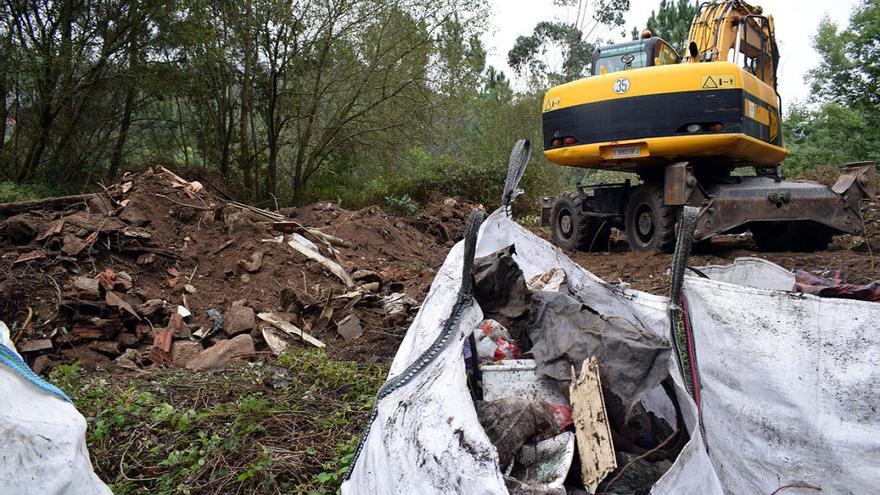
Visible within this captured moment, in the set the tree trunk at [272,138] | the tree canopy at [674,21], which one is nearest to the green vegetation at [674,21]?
the tree canopy at [674,21]

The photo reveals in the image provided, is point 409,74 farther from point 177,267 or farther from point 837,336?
point 837,336

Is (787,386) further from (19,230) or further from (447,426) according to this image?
(19,230)

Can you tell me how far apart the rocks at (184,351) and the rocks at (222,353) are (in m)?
0.07

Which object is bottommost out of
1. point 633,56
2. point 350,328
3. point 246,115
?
point 350,328

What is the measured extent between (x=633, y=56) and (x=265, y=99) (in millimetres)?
9738

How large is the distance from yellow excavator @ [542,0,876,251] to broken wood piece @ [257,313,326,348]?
4.32m

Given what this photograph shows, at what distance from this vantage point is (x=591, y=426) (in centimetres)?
204

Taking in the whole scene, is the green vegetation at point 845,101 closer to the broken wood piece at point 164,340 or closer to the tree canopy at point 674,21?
the tree canopy at point 674,21

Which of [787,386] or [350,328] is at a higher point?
[787,386]

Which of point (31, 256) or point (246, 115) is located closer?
point (31, 256)

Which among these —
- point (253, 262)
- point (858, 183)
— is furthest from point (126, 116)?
point (858, 183)

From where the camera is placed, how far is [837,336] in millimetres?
2201

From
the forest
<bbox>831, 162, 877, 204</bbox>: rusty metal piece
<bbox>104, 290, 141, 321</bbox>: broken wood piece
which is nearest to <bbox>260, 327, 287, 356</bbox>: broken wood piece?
<bbox>104, 290, 141, 321</bbox>: broken wood piece

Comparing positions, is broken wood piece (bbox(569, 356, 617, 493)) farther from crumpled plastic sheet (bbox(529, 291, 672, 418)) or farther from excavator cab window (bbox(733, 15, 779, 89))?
excavator cab window (bbox(733, 15, 779, 89))
